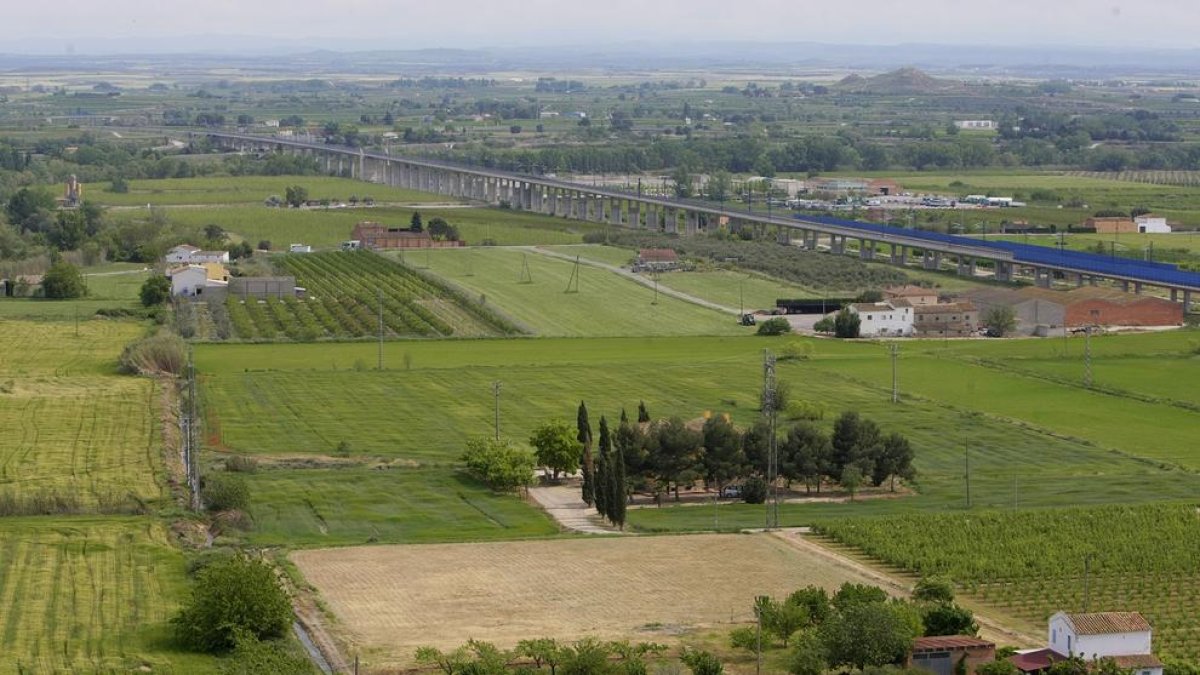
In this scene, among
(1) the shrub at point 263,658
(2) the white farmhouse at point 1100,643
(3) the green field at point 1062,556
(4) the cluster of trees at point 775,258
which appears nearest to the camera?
(1) the shrub at point 263,658

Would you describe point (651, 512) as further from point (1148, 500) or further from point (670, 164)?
point (670, 164)

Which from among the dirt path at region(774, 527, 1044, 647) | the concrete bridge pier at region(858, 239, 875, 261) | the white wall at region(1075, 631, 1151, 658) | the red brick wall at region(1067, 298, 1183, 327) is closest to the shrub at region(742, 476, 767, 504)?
the dirt path at region(774, 527, 1044, 647)

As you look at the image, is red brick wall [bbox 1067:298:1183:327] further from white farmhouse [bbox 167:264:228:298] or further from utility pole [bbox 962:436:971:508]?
white farmhouse [bbox 167:264:228:298]

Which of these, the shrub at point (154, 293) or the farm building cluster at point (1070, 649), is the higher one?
the farm building cluster at point (1070, 649)

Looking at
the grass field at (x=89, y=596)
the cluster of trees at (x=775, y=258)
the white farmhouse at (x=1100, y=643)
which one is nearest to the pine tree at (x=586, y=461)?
the grass field at (x=89, y=596)

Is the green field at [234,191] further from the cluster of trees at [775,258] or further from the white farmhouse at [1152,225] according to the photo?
the white farmhouse at [1152,225]

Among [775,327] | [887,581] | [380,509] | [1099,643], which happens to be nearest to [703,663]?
[1099,643]
